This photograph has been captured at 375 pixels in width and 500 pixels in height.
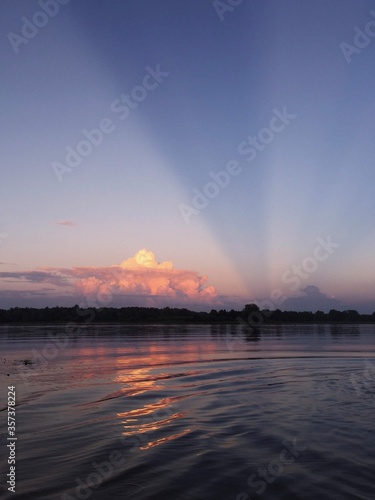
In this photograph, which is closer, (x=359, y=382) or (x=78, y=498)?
(x=78, y=498)

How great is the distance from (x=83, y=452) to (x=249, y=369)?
18.4 m

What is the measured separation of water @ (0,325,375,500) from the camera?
Result: 8922 millimetres

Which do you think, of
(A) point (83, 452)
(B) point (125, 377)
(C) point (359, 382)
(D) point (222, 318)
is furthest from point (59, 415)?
(D) point (222, 318)

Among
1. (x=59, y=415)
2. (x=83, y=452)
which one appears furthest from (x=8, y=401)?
(x=83, y=452)

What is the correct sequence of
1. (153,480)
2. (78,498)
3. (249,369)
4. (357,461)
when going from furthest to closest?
1. (249,369)
2. (357,461)
3. (153,480)
4. (78,498)

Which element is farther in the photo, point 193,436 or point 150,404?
point 150,404

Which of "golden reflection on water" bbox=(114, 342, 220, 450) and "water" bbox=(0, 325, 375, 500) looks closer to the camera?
"water" bbox=(0, 325, 375, 500)

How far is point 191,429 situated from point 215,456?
2.75 m

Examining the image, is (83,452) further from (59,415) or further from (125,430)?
(59,415)

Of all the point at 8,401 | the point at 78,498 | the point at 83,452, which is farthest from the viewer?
the point at 8,401

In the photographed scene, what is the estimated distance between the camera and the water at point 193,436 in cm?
892

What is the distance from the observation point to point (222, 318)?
197500 mm

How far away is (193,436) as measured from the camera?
12.6 metres

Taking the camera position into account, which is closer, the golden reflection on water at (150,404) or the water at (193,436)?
the water at (193,436)
